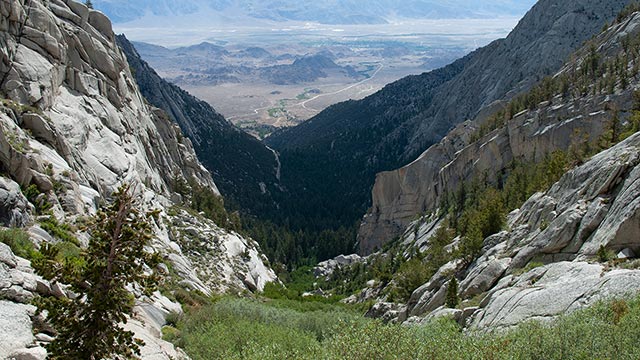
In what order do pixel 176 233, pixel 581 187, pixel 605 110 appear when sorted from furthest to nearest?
pixel 605 110
pixel 176 233
pixel 581 187

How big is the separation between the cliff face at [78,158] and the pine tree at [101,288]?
1.97 metres

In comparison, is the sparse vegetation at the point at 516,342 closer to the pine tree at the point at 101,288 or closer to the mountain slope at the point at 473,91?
the pine tree at the point at 101,288

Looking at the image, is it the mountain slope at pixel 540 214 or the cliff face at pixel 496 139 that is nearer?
the mountain slope at pixel 540 214

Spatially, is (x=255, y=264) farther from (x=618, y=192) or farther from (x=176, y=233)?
(x=618, y=192)

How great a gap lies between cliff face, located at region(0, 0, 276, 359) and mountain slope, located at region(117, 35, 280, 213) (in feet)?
259

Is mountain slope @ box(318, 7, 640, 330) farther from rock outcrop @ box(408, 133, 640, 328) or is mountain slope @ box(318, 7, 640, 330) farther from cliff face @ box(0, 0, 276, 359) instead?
cliff face @ box(0, 0, 276, 359)

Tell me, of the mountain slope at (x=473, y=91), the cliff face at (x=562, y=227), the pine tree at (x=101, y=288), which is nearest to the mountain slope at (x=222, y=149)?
the mountain slope at (x=473, y=91)

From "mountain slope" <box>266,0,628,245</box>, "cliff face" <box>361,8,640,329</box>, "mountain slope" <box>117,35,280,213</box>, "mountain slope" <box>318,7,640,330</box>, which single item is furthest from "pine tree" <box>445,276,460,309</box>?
"mountain slope" <box>117,35,280,213</box>

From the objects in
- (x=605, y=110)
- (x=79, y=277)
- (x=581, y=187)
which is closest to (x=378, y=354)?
(x=79, y=277)

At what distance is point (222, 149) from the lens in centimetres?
17125

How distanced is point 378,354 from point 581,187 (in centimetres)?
1846

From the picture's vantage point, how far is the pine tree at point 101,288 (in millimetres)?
14133

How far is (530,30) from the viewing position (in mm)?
151375

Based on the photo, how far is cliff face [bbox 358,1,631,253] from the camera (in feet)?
211
